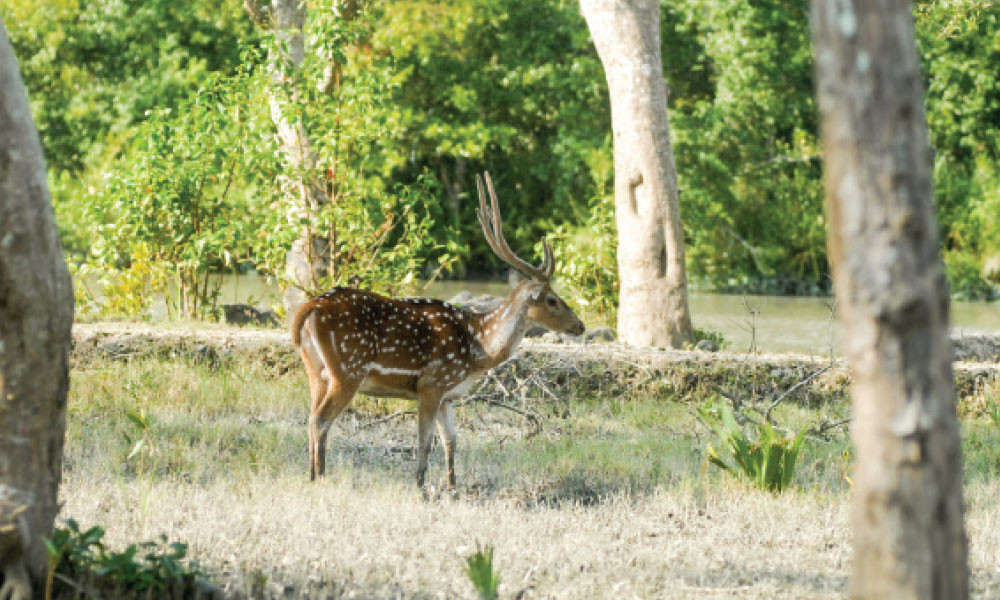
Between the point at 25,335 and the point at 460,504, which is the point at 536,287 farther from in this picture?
the point at 25,335

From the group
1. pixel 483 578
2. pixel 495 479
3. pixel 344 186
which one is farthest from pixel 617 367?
pixel 483 578

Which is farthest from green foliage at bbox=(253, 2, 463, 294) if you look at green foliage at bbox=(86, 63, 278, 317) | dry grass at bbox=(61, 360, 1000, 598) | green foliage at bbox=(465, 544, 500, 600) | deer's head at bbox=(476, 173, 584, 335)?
green foliage at bbox=(465, 544, 500, 600)

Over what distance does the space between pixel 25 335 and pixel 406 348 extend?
3.54 metres

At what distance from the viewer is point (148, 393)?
10.3 meters

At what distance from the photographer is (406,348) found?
323 inches

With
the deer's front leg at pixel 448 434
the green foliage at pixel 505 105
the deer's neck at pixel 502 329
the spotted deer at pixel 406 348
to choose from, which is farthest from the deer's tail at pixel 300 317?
the green foliage at pixel 505 105

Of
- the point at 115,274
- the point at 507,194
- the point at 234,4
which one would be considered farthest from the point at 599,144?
the point at 115,274

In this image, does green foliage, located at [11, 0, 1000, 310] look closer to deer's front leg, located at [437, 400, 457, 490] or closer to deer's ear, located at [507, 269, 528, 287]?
deer's ear, located at [507, 269, 528, 287]

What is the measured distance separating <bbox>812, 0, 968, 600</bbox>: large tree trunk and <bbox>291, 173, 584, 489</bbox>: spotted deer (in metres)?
4.43

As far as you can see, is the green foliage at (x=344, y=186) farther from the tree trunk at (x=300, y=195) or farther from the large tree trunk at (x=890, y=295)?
the large tree trunk at (x=890, y=295)

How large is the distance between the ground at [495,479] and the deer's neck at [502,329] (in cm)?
77

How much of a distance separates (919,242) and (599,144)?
1068 inches

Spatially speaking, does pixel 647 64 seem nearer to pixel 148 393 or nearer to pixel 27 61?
pixel 148 393

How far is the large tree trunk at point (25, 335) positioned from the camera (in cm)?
480
